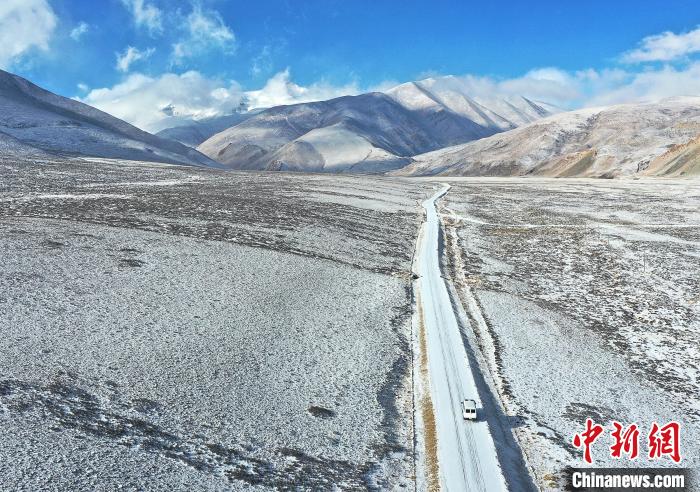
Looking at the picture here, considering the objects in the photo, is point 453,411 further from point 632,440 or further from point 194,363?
point 194,363

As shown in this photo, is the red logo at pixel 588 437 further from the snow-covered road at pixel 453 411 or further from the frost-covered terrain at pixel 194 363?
the frost-covered terrain at pixel 194 363

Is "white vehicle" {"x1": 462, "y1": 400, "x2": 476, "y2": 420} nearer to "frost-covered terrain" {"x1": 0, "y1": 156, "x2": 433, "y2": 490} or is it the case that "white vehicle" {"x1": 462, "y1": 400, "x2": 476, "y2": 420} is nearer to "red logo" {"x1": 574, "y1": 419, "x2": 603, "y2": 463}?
"frost-covered terrain" {"x1": 0, "y1": 156, "x2": 433, "y2": 490}

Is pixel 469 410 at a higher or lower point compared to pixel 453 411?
higher

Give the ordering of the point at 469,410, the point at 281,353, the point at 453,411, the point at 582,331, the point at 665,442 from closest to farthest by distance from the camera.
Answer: the point at 665,442 → the point at 469,410 → the point at 453,411 → the point at 281,353 → the point at 582,331

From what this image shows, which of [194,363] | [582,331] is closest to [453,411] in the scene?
[194,363]

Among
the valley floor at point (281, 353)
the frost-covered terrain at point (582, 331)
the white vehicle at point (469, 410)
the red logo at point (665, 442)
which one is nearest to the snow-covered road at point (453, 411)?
the white vehicle at point (469, 410)

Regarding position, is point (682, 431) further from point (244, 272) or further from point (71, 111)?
point (71, 111)

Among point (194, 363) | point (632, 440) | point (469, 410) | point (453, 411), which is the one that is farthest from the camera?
point (194, 363)
